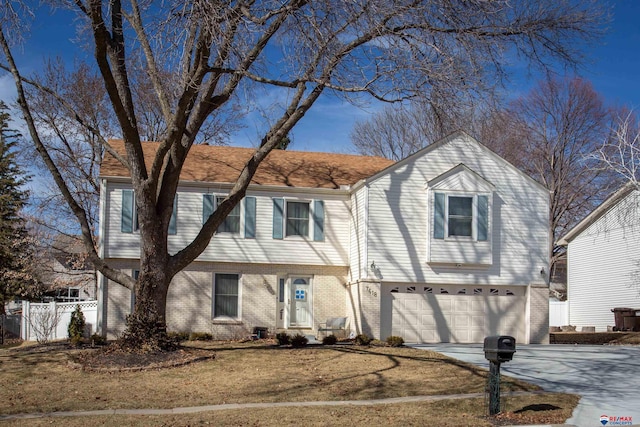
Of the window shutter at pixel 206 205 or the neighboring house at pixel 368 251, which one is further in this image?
the window shutter at pixel 206 205

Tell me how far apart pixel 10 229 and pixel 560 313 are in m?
27.9

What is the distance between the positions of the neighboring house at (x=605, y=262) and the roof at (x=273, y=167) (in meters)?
10.5

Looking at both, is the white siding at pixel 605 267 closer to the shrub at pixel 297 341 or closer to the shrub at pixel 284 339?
the shrub at pixel 297 341

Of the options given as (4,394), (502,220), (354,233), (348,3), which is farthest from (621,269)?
(4,394)

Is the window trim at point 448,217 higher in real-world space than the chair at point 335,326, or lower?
higher

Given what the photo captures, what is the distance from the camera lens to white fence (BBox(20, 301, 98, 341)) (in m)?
29.5

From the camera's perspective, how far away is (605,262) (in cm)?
3431

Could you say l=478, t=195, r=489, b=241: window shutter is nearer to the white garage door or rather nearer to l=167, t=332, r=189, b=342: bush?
the white garage door

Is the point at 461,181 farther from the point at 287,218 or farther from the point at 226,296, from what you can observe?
the point at 226,296

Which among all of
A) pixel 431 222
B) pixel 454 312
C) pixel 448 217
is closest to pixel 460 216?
pixel 448 217

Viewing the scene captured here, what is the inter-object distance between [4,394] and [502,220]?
17120mm

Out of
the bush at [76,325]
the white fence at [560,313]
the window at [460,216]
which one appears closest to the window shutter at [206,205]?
the bush at [76,325]

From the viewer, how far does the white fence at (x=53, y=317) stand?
29484 mm

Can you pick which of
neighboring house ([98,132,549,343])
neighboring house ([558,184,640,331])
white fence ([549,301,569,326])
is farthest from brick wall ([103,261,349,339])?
white fence ([549,301,569,326])
